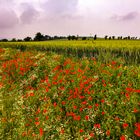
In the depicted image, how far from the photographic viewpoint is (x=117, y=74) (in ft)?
44.8

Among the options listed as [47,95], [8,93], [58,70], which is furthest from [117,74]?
[8,93]

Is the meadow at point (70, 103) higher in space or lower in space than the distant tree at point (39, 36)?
higher

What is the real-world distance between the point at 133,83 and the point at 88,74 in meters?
2.97

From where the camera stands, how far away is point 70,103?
12.1 metres

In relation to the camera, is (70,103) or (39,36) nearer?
(70,103)

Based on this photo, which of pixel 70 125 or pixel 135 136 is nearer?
pixel 135 136

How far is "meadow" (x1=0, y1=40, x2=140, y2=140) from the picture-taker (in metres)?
9.89

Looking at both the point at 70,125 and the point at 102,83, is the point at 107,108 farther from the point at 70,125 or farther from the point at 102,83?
the point at 102,83

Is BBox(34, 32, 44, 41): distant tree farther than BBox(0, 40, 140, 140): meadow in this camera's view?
Yes

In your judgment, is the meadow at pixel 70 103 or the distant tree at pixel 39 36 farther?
the distant tree at pixel 39 36

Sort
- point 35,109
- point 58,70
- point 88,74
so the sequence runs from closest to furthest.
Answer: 1. point 35,109
2. point 88,74
3. point 58,70

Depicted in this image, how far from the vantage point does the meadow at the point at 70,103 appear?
9.89 metres

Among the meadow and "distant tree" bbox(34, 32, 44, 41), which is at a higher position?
the meadow

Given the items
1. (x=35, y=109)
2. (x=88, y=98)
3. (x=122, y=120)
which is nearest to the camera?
(x=122, y=120)
